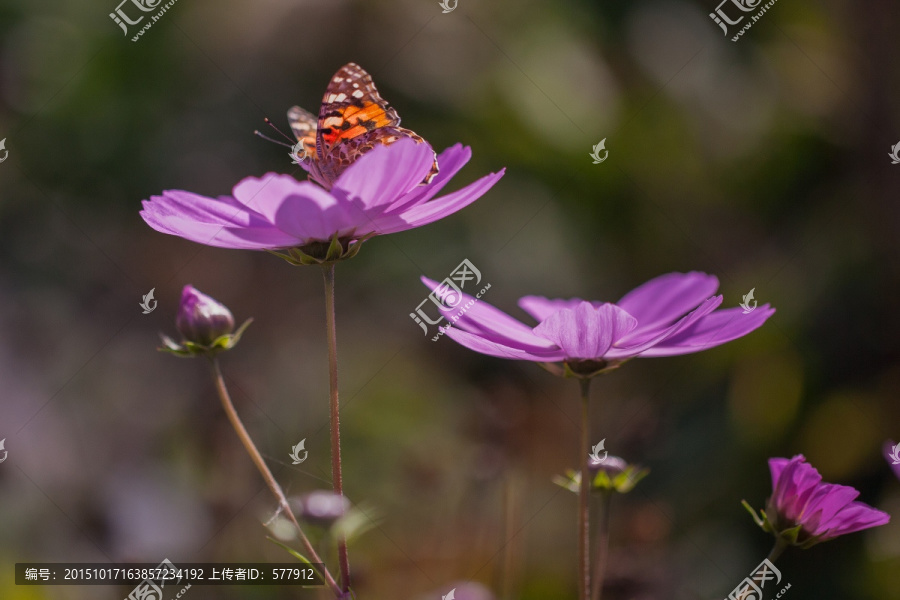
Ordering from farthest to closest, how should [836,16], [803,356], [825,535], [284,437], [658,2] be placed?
[658,2]
[836,16]
[284,437]
[803,356]
[825,535]

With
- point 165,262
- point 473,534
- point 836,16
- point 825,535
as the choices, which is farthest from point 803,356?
point 165,262

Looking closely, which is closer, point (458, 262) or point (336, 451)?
point (336, 451)

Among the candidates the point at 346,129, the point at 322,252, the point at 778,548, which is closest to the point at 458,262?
the point at 346,129

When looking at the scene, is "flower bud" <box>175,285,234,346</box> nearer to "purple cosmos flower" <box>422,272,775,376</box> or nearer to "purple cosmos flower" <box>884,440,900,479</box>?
"purple cosmos flower" <box>422,272,775,376</box>

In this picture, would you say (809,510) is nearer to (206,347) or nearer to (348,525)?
(348,525)

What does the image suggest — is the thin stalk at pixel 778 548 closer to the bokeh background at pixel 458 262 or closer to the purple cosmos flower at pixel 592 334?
the purple cosmos flower at pixel 592 334

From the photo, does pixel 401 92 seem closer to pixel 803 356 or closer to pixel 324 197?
pixel 803 356

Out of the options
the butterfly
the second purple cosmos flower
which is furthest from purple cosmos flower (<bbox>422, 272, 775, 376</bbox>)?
the butterfly

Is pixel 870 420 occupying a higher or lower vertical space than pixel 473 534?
higher
